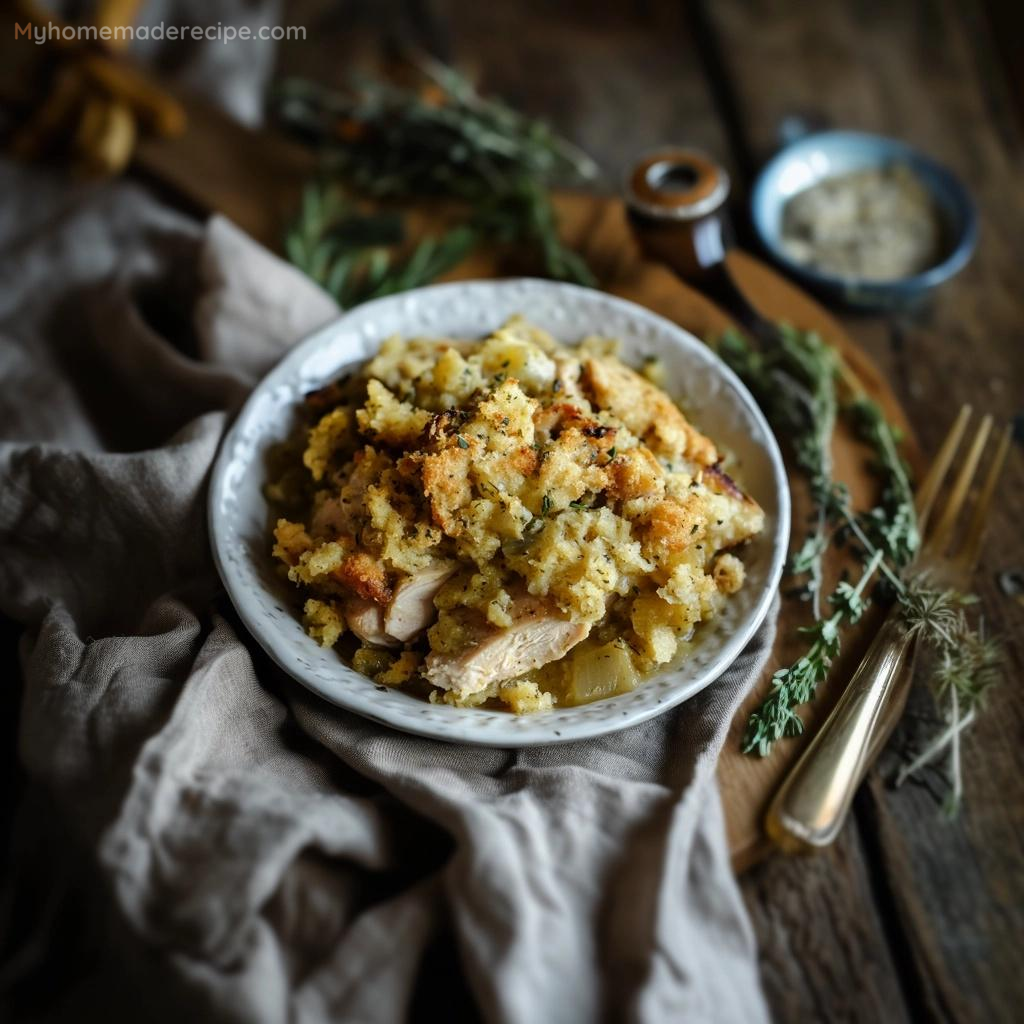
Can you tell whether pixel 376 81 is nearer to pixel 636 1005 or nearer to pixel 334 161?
pixel 334 161

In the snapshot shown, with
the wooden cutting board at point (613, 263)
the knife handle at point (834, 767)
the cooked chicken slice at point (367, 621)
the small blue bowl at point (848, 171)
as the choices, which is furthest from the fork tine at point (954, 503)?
the cooked chicken slice at point (367, 621)

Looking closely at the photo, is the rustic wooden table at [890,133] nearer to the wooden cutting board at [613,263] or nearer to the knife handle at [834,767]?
the knife handle at [834,767]

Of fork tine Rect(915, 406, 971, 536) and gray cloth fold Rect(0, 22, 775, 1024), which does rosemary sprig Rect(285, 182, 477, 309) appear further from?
fork tine Rect(915, 406, 971, 536)

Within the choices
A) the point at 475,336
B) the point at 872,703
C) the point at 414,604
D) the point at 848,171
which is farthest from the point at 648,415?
the point at 848,171

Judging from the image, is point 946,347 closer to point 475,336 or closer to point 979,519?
point 979,519

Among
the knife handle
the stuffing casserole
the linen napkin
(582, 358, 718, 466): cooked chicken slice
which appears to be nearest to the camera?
the linen napkin

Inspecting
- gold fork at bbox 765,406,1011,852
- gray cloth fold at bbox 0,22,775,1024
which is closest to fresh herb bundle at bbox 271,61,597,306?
gray cloth fold at bbox 0,22,775,1024

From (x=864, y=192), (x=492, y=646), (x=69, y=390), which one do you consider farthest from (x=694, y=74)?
(x=492, y=646)
